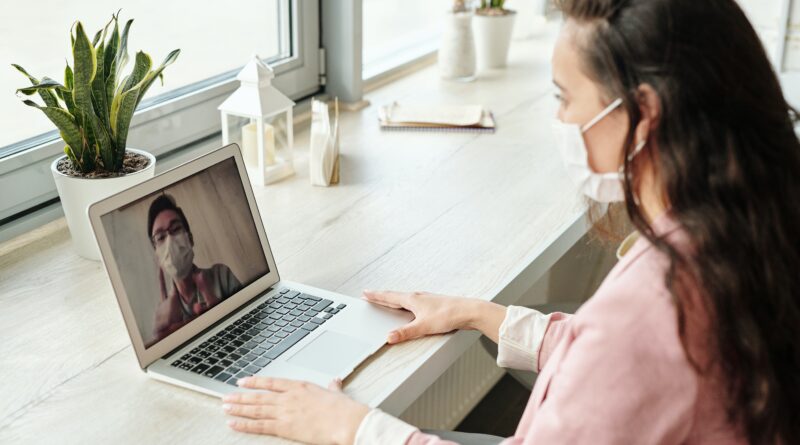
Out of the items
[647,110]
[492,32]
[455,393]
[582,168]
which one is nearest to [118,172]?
[582,168]

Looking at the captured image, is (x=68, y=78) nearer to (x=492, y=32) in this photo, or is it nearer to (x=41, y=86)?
(x=41, y=86)

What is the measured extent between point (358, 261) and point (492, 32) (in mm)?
1224

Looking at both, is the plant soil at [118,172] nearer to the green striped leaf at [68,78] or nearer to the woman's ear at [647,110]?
the green striped leaf at [68,78]

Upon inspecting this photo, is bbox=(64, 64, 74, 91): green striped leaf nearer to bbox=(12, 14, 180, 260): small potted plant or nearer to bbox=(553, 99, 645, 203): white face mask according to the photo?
bbox=(12, 14, 180, 260): small potted plant

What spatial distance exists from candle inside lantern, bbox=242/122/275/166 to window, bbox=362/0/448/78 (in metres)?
0.66

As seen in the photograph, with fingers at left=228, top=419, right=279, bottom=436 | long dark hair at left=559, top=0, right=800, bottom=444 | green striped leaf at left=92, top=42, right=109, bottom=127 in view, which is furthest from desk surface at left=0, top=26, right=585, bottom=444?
long dark hair at left=559, top=0, right=800, bottom=444

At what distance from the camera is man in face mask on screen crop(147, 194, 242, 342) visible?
116 centimetres

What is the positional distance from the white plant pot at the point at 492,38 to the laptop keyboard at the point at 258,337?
1.37 meters

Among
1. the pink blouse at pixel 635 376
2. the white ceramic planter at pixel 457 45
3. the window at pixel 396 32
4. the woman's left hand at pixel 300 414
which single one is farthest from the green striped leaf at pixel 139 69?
the white ceramic planter at pixel 457 45

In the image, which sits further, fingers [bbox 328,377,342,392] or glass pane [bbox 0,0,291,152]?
glass pane [bbox 0,0,291,152]

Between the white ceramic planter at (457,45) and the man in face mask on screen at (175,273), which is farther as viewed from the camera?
the white ceramic planter at (457,45)

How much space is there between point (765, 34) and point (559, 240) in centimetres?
168

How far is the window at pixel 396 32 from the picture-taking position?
2.49 meters

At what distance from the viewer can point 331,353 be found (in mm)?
1188
